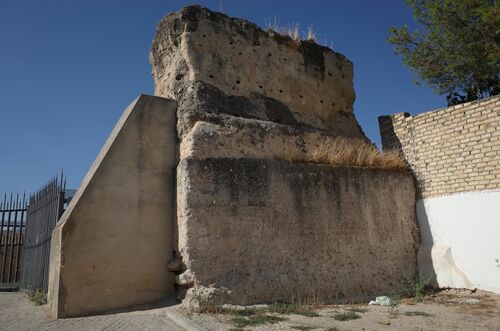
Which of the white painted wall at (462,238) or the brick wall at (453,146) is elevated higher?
the brick wall at (453,146)

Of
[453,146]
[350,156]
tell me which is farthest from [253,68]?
[453,146]

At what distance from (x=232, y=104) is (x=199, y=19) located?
5.01 ft

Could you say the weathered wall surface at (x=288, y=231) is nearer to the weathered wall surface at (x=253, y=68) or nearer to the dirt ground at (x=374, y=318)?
the dirt ground at (x=374, y=318)

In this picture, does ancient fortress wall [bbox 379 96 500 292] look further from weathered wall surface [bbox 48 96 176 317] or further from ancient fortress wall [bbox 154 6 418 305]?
weathered wall surface [bbox 48 96 176 317]

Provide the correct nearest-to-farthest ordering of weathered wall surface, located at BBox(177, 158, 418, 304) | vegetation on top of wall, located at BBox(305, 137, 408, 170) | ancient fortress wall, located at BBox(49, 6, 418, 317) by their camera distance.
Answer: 1. ancient fortress wall, located at BBox(49, 6, 418, 317)
2. weathered wall surface, located at BBox(177, 158, 418, 304)
3. vegetation on top of wall, located at BBox(305, 137, 408, 170)

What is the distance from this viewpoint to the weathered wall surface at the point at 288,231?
5.53 meters

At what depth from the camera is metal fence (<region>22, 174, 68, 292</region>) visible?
680 centimetres

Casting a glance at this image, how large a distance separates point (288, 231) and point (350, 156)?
1985 mm

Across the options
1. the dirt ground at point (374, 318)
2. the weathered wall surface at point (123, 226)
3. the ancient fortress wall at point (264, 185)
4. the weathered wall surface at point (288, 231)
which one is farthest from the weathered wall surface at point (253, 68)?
the dirt ground at point (374, 318)

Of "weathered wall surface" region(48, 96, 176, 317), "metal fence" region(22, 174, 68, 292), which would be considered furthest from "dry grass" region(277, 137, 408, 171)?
"metal fence" region(22, 174, 68, 292)

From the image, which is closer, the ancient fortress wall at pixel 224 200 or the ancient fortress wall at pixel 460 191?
the ancient fortress wall at pixel 224 200

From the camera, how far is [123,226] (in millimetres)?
5570

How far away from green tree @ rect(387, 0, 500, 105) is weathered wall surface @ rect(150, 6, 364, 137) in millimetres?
3896

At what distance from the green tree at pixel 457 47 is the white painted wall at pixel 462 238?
447 centimetres
